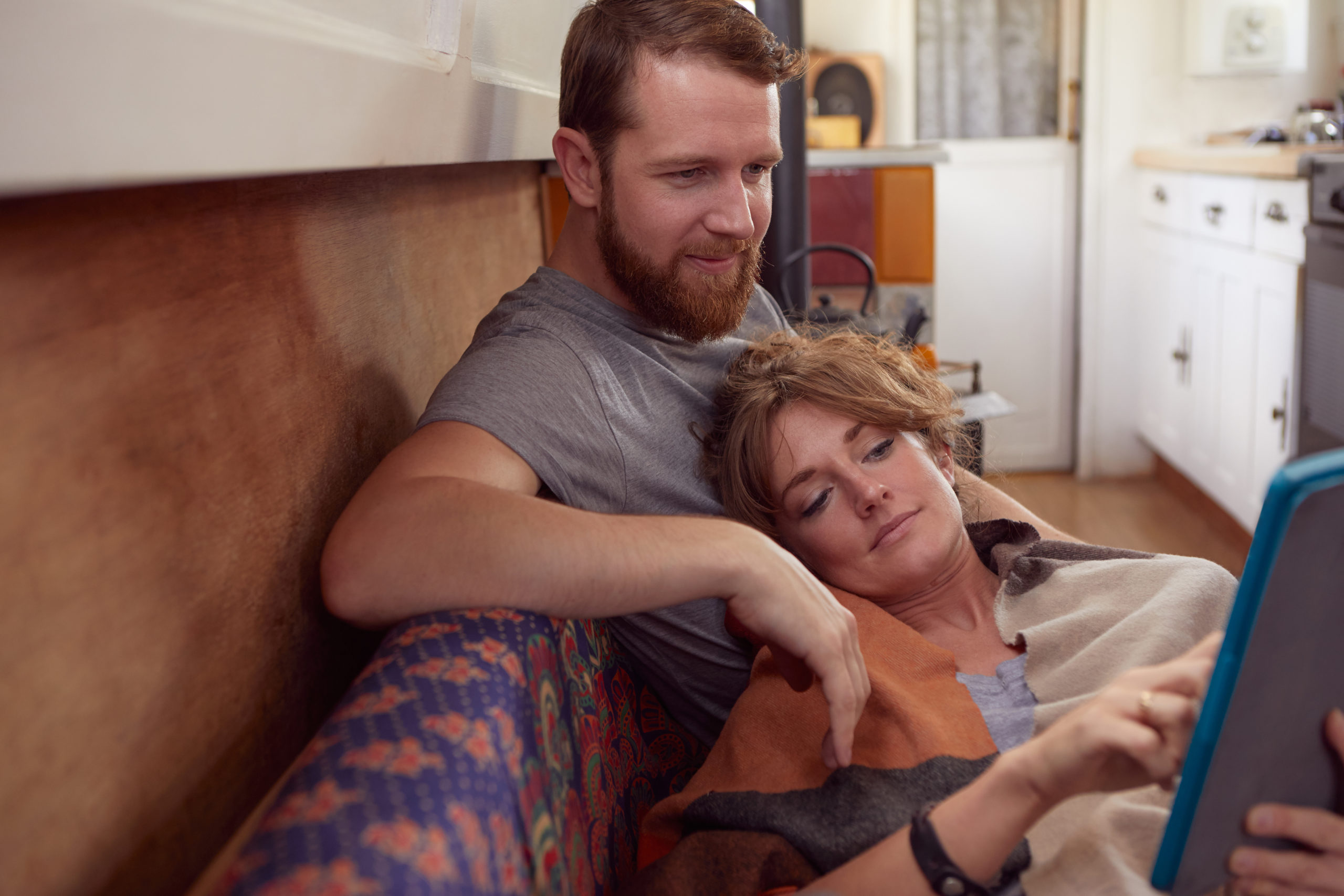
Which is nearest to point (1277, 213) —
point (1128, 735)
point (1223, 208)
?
point (1223, 208)

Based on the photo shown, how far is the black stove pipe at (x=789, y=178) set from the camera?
252 cm

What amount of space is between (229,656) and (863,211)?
2975 mm

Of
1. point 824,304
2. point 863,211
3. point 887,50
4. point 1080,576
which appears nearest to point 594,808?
point 1080,576

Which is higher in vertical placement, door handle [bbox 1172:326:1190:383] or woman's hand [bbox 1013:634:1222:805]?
woman's hand [bbox 1013:634:1222:805]

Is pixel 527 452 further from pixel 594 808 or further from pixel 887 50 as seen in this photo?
pixel 887 50

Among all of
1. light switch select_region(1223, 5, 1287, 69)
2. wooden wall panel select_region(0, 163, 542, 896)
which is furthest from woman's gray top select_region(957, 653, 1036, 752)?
light switch select_region(1223, 5, 1287, 69)

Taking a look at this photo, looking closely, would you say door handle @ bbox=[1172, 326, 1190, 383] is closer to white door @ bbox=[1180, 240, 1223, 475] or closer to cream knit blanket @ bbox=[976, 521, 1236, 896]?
white door @ bbox=[1180, 240, 1223, 475]

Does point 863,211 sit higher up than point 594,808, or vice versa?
point 863,211

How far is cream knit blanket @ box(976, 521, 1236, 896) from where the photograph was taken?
84cm

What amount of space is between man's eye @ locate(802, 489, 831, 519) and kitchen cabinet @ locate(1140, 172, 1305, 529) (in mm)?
2034

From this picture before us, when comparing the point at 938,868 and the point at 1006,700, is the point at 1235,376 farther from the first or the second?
the point at 938,868

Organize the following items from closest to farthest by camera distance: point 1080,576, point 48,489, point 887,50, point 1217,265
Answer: point 48,489 → point 1080,576 → point 1217,265 → point 887,50

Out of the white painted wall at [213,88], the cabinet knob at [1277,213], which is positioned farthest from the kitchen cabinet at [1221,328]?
the white painted wall at [213,88]

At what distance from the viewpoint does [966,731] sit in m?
1.01
